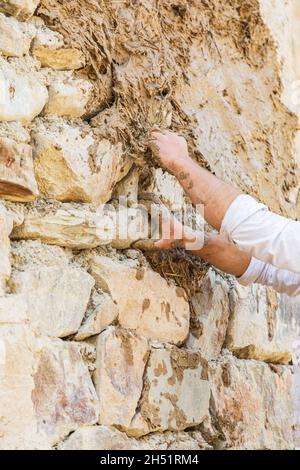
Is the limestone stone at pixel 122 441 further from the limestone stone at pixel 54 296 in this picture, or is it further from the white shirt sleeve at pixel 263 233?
the white shirt sleeve at pixel 263 233

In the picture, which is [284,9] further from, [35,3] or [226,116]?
[35,3]

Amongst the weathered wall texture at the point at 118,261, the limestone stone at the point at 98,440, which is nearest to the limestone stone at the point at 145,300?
the weathered wall texture at the point at 118,261

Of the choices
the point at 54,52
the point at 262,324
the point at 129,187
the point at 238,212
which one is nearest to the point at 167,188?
the point at 129,187

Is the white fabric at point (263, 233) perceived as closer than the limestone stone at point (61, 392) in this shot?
No

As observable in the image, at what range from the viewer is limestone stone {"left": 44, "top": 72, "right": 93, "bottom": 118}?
2154 mm

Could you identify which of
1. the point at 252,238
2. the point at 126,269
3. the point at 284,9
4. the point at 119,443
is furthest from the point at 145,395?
the point at 284,9

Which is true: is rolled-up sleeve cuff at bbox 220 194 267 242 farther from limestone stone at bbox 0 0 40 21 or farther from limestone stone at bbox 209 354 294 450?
limestone stone at bbox 0 0 40 21

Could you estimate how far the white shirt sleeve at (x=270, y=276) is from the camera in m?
2.58

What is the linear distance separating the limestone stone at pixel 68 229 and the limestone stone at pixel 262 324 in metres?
0.75

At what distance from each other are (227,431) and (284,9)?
175cm

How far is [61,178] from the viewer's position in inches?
83.4

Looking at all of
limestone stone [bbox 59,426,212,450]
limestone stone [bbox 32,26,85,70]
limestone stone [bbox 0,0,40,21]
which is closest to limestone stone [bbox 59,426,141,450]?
limestone stone [bbox 59,426,212,450]

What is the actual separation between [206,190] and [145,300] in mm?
357

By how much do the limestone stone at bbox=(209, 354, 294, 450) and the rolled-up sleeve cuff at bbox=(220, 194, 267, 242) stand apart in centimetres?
54
